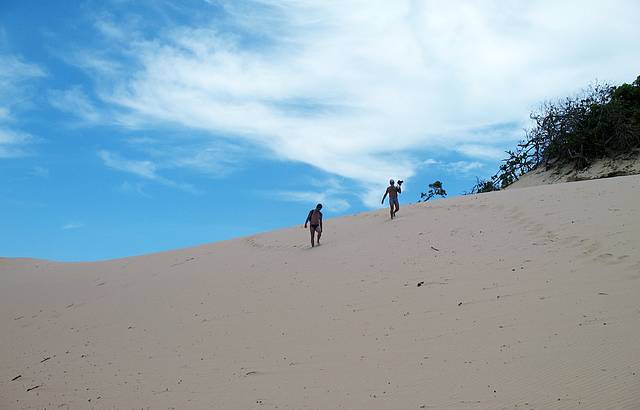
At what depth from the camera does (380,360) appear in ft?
19.5

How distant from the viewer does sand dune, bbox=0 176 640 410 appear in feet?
16.9

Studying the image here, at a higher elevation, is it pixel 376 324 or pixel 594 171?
pixel 594 171

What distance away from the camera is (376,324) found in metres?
7.18

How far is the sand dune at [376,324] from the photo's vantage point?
203 inches

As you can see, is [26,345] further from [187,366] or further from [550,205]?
[550,205]

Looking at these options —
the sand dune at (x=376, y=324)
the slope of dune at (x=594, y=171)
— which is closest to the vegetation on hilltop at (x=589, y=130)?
the slope of dune at (x=594, y=171)

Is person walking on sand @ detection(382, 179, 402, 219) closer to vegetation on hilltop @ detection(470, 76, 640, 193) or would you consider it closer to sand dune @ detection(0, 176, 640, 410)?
sand dune @ detection(0, 176, 640, 410)

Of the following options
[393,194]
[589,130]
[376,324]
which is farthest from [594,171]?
[376,324]

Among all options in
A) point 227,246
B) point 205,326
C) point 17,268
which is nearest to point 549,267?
point 205,326

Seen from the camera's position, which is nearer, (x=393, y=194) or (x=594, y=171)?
(x=393, y=194)

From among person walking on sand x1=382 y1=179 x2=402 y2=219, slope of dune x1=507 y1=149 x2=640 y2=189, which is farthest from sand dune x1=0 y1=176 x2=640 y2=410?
slope of dune x1=507 y1=149 x2=640 y2=189

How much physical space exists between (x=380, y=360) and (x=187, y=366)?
259 cm

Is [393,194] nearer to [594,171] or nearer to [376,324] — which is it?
[376,324]

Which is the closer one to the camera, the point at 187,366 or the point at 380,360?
the point at 380,360
